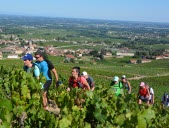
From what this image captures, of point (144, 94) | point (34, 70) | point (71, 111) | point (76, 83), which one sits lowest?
point (144, 94)

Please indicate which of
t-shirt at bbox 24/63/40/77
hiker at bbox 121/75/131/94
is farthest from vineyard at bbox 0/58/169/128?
hiker at bbox 121/75/131/94

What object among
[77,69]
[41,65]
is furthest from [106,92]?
[41,65]

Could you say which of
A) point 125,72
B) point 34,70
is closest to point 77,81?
point 34,70

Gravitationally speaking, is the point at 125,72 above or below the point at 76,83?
below

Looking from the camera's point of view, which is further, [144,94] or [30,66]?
[144,94]

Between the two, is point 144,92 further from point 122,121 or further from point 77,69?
point 122,121

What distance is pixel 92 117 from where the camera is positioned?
596cm

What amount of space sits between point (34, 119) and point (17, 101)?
712 mm

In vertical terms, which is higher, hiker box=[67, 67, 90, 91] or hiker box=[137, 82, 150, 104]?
hiker box=[67, 67, 90, 91]

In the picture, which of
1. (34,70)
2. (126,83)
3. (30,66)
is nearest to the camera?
(34,70)

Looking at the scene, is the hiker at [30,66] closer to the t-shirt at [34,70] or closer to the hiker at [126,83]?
the t-shirt at [34,70]

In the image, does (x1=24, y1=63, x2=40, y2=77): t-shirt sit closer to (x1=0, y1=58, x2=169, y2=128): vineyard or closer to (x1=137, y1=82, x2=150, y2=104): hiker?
(x1=0, y1=58, x2=169, y2=128): vineyard

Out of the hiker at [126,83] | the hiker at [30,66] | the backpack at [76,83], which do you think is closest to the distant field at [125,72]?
the hiker at [126,83]

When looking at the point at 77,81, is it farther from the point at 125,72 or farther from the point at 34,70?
the point at 125,72
